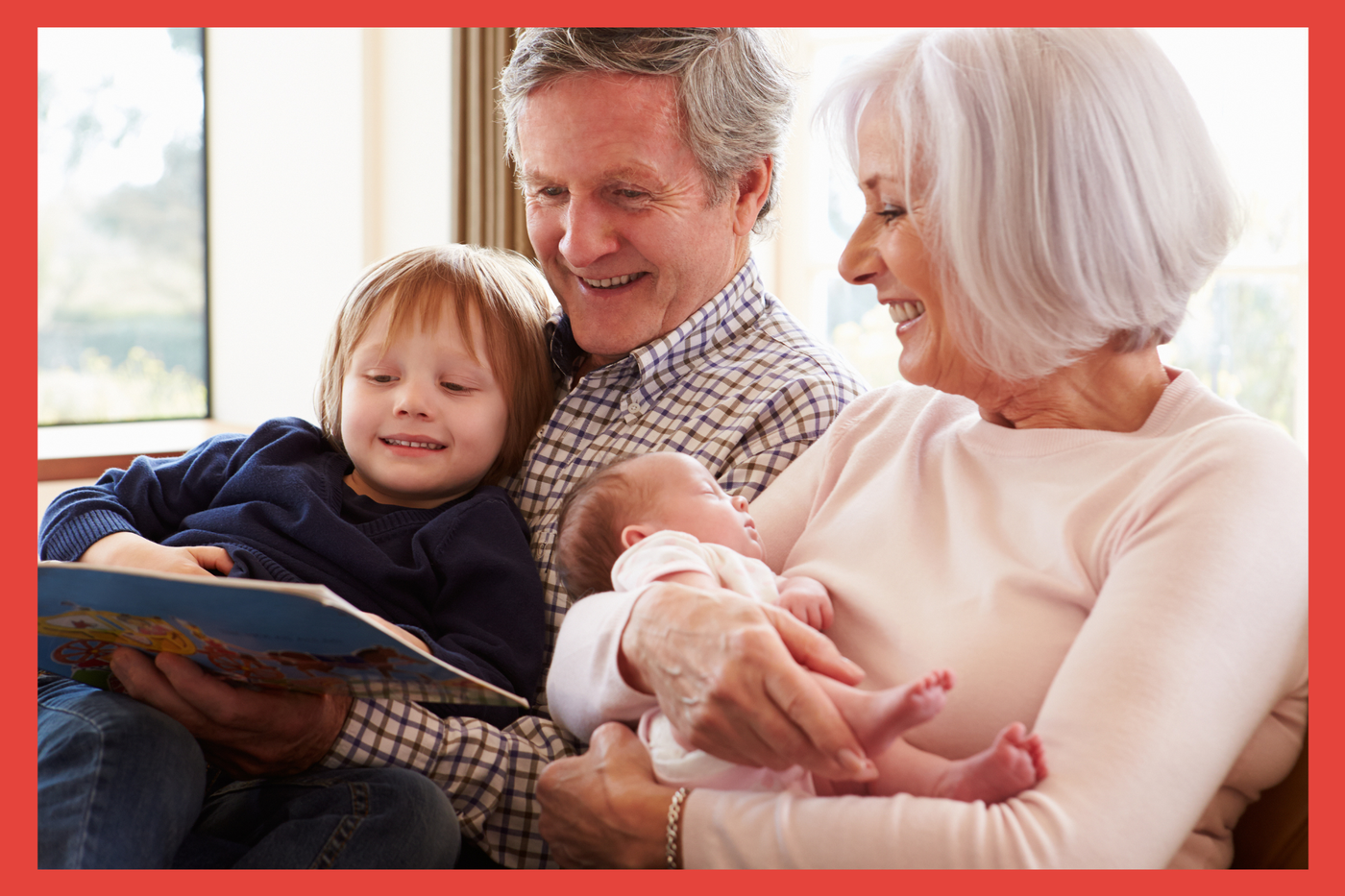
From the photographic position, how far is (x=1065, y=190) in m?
1.14

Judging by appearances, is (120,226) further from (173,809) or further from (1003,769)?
(1003,769)

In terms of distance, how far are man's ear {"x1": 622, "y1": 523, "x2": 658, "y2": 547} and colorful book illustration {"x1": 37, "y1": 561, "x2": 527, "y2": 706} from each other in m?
0.30

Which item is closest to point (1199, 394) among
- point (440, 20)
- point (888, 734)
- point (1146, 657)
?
point (1146, 657)

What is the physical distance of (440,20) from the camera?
1757 millimetres

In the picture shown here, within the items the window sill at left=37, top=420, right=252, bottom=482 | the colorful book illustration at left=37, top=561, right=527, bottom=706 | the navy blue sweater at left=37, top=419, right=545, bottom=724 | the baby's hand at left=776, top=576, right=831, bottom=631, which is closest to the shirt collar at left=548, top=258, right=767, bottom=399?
the navy blue sweater at left=37, top=419, right=545, bottom=724

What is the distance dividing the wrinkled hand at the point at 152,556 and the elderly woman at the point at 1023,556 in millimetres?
552

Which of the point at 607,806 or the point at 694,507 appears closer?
the point at 607,806

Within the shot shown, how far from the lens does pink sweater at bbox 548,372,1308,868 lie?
38.6 inches

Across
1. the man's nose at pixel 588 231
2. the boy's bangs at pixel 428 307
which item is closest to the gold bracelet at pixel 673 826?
the boy's bangs at pixel 428 307

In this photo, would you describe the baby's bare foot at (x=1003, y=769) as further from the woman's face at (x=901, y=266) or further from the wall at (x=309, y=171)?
the wall at (x=309, y=171)

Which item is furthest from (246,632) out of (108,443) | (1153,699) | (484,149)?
(484,149)

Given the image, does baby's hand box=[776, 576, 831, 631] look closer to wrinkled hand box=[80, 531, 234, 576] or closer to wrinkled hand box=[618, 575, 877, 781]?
wrinkled hand box=[618, 575, 877, 781]

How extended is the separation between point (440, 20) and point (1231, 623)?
4.73 ft

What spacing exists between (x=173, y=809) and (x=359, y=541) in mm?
467
